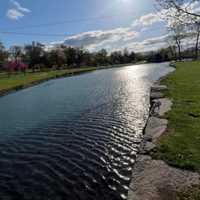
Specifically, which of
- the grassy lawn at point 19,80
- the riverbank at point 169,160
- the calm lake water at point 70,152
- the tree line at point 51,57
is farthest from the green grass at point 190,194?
the tree line at point 51,57

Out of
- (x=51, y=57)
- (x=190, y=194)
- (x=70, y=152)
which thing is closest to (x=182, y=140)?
(x=190, y=194)

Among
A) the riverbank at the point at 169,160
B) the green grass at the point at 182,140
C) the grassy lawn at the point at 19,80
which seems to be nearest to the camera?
the riverbank at the point at 169,160

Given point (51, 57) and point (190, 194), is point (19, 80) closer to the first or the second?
point (190, 194)

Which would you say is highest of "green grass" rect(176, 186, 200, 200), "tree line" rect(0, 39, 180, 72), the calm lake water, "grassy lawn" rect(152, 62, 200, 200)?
"tree line" rect(0, 39, 180, 72)

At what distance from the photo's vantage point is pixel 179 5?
805 cm

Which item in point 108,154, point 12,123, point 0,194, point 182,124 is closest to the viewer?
point 0,194

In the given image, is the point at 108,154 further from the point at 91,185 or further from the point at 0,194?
the point at 0,194

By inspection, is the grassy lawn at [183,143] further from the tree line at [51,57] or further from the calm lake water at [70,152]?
the tree line at [51,57]

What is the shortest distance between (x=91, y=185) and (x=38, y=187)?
52.3 inches

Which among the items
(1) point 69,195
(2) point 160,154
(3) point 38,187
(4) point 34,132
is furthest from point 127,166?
(4) point 34,132

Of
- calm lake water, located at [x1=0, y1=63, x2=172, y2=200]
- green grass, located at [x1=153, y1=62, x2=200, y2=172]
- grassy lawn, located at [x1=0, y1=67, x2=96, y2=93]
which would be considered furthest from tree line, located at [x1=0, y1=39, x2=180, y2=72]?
green grass, located at [x1=153, y1=62, x2=200, y2=172]

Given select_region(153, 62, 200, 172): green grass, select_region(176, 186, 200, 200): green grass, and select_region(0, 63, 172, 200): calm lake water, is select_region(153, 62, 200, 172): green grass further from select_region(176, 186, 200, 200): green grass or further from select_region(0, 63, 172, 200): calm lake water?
select_region(0, 63, 172, 200): calm lake water

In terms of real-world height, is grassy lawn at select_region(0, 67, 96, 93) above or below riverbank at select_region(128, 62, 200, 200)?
above

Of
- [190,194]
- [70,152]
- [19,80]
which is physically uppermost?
[19,80]
